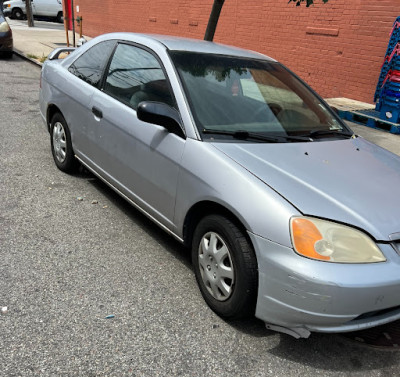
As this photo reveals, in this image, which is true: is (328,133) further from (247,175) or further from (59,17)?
(59,17)

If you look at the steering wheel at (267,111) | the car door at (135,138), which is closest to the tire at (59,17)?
the car door at (135,138)

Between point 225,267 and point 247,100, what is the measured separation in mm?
1431

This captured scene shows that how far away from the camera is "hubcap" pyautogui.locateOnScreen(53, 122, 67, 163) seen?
455 centimetres

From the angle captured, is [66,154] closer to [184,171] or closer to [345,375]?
[184,171]

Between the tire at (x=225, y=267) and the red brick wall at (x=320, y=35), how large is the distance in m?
7.12

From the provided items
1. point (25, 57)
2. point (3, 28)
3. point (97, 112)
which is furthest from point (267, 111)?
point (25, 57)

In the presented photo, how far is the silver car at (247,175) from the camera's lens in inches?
85.5

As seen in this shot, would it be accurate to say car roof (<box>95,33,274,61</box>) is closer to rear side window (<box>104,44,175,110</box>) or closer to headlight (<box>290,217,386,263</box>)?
rear side window (<box>104,44,175,110</box>)

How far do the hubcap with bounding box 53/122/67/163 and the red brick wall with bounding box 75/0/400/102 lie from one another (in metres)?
6.49

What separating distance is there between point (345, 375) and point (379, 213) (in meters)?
0.92

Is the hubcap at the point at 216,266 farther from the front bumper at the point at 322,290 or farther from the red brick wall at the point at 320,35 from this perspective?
the red brick wall at the point at 320,35

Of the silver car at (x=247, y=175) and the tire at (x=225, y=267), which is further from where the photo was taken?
the tire at (x=225, y=267)

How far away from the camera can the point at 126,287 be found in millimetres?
2902

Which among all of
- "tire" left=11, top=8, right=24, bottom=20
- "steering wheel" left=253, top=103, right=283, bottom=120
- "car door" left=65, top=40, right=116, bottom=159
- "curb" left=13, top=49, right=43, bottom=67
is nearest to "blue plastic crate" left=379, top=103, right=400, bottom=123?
"steering wheel" left=253, top=103, right=283, bottom=120
